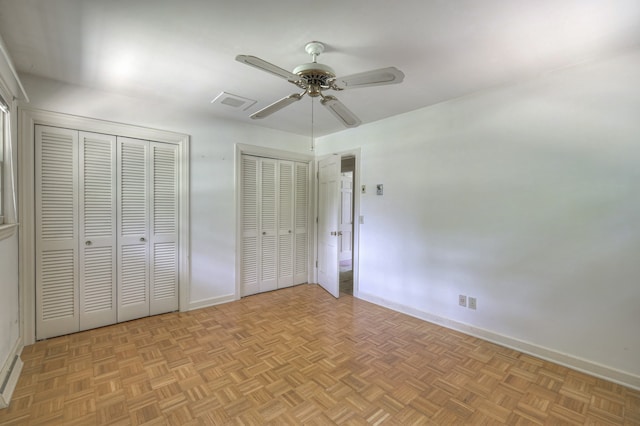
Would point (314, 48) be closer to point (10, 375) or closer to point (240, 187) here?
point (240, 187)

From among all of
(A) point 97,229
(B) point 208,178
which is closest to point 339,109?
(B) point 208,178

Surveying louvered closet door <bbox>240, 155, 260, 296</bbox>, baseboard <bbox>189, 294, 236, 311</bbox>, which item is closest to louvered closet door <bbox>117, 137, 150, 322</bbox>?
baseboard <bbox>189, 294, 236, 311</bbox>

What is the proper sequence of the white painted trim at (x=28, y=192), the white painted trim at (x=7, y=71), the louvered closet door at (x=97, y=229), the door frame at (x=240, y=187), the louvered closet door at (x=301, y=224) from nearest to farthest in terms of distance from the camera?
the white painted trim at (x=7, y=71) < the white painted trim at (x=28, y=192) < the louvered closet door at (x=97, y=229) < the door frame at (x=240, y=187) < the louvered closet door at (x=301, y=224)

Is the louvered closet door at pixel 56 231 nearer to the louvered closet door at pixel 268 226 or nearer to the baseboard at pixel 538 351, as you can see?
the louvered closet door at pixel 268 226

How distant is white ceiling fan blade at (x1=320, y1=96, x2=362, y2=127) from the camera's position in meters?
1.92

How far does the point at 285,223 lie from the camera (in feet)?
14.2

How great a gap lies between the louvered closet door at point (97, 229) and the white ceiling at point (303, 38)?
653mm

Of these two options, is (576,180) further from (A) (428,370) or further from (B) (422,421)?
(B) (422,421)

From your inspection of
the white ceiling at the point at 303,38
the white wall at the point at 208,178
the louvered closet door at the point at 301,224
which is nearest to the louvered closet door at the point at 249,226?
the white wall at the point at 208,178

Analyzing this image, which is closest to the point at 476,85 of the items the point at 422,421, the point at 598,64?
the point at 598,64

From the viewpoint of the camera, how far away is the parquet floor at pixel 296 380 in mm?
1732

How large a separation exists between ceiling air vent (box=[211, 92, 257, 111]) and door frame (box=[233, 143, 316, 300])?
2.25 ft

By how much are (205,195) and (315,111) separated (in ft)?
5.53

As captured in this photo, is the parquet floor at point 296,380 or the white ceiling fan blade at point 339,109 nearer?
the parquet floor at point 296,380
